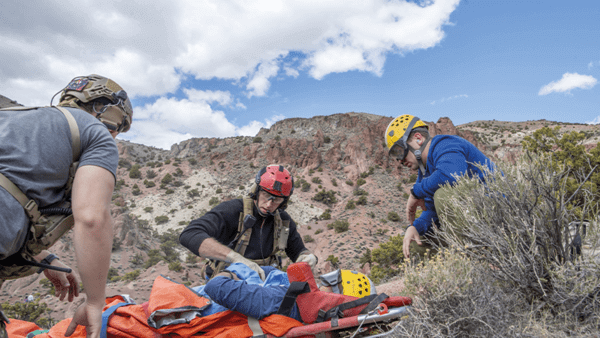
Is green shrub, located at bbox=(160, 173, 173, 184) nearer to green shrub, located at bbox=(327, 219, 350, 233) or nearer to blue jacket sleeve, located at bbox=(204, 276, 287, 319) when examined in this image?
green shrub, located at bbox=(327, 219, 350, 233)

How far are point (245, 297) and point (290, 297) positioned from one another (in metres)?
0.36

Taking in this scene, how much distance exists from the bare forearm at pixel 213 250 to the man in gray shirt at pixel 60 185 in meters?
1.66

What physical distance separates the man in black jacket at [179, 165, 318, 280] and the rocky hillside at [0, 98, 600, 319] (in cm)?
1112

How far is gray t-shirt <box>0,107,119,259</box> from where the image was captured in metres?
1.29

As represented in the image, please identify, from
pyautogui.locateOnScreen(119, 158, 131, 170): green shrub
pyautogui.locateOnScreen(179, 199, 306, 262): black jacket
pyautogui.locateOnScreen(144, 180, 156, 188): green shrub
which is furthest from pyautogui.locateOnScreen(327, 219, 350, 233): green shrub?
pyautogui.locateOnScreen(119, 158, 131, 170): green shrub

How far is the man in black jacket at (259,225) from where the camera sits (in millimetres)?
3613

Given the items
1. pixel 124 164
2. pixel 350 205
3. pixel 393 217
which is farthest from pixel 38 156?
pixel 124 164

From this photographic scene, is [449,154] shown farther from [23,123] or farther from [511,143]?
[511,143]

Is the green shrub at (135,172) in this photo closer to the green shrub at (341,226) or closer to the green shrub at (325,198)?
the green shrub at (325,198)

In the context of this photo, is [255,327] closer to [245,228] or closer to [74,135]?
[245,228]

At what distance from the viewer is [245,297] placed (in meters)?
2.41

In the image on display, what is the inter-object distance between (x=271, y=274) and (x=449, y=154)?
225cm

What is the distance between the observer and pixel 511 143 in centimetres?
4734

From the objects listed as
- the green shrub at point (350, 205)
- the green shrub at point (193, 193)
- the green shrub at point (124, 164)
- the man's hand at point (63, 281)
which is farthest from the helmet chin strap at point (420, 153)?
the green shrub at point (124, 164)
